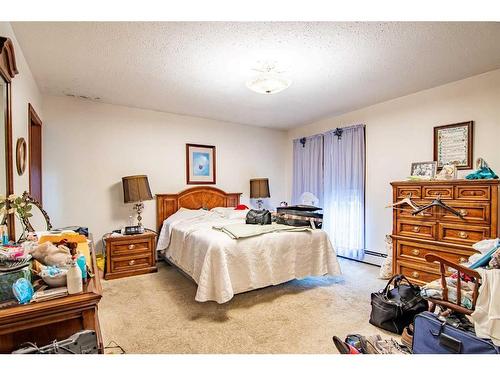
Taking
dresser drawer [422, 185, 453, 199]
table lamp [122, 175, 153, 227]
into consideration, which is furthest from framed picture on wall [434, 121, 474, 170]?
table lamp [122, 175, 153, 227]

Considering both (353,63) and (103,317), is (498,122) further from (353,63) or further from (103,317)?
(103,317)

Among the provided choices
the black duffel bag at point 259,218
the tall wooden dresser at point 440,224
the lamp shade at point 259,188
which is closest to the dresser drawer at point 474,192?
the tall wooden dresser at point 440,224

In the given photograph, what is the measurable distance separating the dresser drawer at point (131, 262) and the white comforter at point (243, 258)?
1.28 feet

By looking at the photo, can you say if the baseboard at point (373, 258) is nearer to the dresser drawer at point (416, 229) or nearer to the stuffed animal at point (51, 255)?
the dresser drawer at point (416, 229)

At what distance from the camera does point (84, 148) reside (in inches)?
142

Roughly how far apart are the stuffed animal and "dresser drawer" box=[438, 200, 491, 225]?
3332 millimetres

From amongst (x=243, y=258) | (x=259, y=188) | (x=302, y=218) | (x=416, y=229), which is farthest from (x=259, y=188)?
(x=416, y=229)

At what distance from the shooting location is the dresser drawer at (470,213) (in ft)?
7.94

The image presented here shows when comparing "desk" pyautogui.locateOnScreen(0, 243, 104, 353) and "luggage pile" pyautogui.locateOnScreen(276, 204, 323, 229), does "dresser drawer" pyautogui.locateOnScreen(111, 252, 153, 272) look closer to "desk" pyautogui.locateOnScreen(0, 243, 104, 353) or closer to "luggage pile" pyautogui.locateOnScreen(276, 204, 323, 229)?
"luggage pile" pyautogui.locateOnScreen(276, 204, 323, 229)

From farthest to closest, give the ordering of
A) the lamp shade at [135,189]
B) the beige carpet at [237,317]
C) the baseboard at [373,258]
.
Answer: the baseboard at [373,258]
the lamp shade at [135,189]
the beige carpet at [237,317]

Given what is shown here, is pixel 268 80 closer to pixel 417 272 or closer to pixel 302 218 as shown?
pixel 302 218
